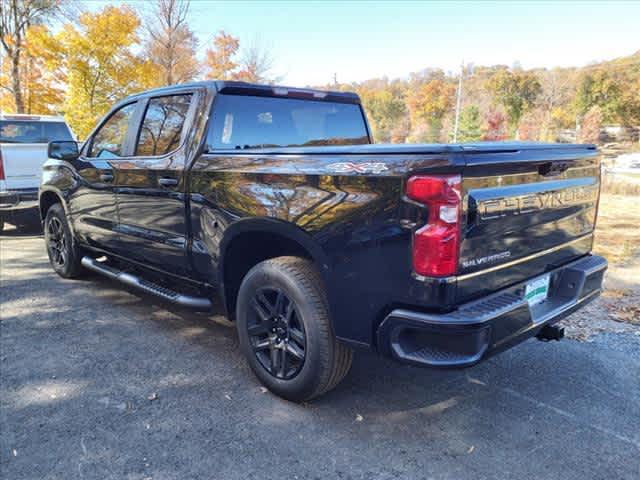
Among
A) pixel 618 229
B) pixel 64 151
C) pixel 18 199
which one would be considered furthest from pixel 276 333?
pixel 618 229

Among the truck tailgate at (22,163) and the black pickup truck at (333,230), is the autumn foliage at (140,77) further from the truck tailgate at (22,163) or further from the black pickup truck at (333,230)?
the black pickup truck at (333,230)

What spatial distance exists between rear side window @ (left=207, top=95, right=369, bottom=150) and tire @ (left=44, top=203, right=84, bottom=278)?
8.72 feet

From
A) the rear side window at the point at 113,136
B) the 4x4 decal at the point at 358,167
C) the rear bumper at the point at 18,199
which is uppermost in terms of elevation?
the rear side window at the point at 113,136

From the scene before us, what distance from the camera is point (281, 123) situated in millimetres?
3861

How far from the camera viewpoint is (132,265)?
445 centimetres

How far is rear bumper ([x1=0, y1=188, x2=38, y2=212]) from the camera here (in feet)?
24.6

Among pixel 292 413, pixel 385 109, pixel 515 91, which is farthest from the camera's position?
pixel 385 109

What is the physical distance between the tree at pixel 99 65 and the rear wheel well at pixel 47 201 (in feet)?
33.6

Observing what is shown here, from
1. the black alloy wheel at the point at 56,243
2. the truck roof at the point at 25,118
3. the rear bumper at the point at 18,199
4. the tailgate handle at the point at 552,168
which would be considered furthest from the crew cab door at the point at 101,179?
the truck roof at the point at 25,118

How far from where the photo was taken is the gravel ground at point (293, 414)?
7.91 ft

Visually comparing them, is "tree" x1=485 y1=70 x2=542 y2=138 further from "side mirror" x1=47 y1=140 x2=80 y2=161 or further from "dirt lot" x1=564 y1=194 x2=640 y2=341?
"side mirror" x1=47 y1=140 x2=80 y2=161

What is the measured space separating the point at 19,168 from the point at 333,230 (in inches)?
283

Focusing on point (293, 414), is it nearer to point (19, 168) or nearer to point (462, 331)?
point (462, 331)

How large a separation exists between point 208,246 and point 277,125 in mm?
1144
